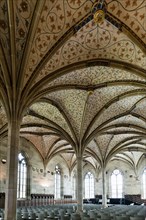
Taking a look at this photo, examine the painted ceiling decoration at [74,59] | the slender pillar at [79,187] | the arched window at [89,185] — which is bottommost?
the arched window at [89,185]

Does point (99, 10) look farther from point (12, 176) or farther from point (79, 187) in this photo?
point (79, 187)

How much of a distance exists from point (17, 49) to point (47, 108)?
31.3 ft

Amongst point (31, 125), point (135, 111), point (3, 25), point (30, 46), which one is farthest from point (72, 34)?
point (31, 125)

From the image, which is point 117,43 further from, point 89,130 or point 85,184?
point 85,184

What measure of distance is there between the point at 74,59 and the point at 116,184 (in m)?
33.4

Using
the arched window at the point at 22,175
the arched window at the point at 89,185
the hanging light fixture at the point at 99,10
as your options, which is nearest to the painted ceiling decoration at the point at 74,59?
the hanging light fixture at the point at 99,10

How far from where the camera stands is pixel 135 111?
22.2 m

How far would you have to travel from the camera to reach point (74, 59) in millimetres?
14883

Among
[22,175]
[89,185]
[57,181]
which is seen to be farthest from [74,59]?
[89,185]

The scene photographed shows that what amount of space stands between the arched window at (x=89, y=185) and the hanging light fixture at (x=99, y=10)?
37452 millimetres

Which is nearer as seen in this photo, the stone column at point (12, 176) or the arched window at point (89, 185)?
the stone column at point (12, 176)

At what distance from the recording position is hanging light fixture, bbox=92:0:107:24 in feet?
37.5

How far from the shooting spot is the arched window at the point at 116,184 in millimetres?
43653

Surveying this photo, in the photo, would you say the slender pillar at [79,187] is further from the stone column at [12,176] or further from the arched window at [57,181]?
the arched window at [57,181]
